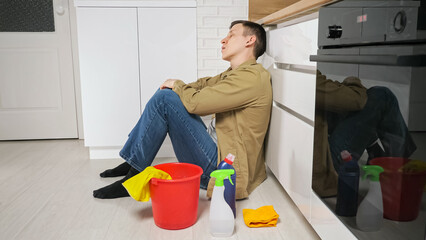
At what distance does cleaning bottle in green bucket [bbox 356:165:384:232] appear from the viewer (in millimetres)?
890

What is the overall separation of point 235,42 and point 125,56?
2.84 ft

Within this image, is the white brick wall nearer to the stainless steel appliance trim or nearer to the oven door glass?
the stainless steel appliance trim

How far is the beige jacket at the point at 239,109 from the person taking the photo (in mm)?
1788

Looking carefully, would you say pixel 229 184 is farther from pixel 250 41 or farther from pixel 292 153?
pixel 250 41

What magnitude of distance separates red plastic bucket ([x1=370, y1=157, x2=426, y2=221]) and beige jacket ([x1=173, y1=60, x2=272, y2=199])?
96 centimetres

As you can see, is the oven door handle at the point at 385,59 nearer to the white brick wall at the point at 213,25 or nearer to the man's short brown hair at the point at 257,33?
the man's short brown hair at the point at 257,33

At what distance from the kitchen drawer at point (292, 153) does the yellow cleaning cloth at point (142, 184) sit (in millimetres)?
549

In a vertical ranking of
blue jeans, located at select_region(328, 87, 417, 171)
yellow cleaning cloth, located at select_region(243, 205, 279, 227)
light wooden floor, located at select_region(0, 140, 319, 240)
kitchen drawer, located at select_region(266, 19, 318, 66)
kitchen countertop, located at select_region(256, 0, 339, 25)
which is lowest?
light wooden floor, located at select_region(0, 140, 319, 240)

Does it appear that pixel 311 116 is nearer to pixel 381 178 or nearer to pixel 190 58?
pixel 381 178

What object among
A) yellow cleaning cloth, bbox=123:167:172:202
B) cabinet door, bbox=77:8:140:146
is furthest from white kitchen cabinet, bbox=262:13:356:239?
cabinet door, bbox=77:8:140:146

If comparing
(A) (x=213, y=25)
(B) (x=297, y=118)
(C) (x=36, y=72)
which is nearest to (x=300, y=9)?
(B) (x=297, y=118)

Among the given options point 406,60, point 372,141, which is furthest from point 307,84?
point 406,60

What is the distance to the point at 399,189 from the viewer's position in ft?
2.66

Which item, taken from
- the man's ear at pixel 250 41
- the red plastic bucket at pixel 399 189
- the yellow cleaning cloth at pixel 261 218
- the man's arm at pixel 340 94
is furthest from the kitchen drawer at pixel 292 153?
the red plastic bucket at pixel 399 189
